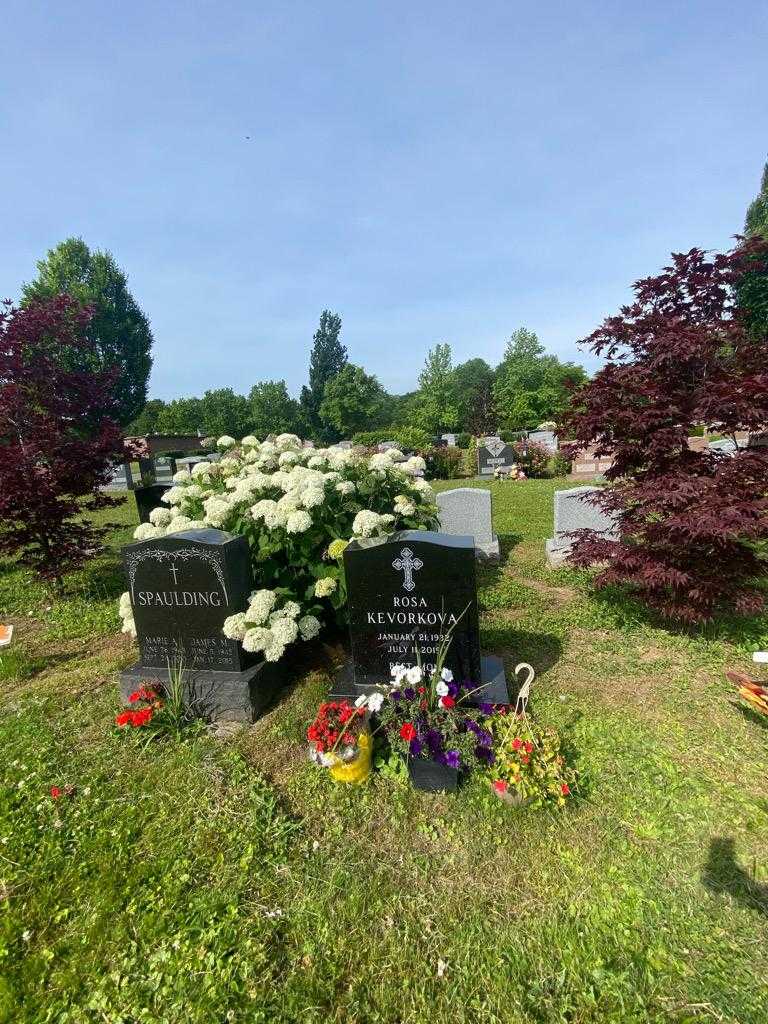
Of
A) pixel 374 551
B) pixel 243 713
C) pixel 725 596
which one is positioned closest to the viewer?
pixel 374 551

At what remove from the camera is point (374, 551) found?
3.27m

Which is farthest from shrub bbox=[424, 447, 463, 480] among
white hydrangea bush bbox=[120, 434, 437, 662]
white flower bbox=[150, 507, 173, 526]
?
white flower bbox=[150, 507, 173, 526]

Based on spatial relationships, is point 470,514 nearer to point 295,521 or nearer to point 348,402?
point 295,521

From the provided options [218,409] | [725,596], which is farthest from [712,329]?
[218,409]

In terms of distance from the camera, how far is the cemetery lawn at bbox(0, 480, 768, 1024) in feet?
5.72

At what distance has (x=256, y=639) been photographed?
3.34m

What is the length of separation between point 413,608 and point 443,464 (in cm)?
1580

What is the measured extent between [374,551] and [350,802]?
4.85ft

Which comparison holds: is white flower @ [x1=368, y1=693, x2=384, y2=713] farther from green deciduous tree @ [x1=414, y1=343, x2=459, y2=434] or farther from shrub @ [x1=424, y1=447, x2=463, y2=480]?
green deciduous tree @ [x1=414, y1=343, x2=459, y2=434]

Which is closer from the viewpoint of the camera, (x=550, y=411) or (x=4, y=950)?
(x=4, y=950)

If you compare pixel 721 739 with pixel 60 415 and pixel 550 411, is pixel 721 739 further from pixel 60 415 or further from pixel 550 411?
pixel 550 411

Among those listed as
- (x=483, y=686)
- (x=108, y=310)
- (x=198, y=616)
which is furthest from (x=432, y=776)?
(x=108, y=310)

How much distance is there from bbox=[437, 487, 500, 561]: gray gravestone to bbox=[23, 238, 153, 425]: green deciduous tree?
93.8 feet

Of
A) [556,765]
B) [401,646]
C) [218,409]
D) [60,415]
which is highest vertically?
[218,409]
